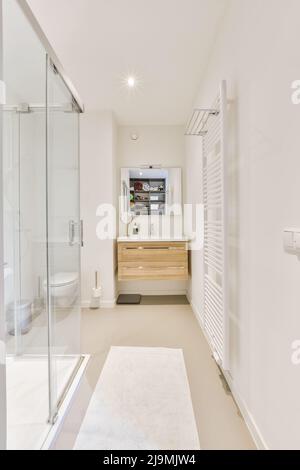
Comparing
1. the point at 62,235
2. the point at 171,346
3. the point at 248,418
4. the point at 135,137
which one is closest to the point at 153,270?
the point at 171,346

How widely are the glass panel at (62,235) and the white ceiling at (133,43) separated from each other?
49 cm

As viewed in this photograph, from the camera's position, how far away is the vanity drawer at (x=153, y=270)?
345 centimetres

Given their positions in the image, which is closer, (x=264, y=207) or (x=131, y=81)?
(x=264, y=207)

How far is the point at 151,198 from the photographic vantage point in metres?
3.88

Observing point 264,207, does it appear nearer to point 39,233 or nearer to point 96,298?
point 39,233

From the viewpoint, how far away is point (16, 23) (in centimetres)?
126

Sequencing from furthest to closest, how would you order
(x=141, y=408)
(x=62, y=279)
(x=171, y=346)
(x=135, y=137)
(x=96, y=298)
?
(x=135, y=137) → (x=96, y=298) → (x=171, y=346) → (x=62, y=279) → (x=141, y=408)

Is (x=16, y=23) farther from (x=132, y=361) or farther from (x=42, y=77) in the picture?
(x=132, y=361)

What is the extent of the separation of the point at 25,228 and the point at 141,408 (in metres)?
1.56

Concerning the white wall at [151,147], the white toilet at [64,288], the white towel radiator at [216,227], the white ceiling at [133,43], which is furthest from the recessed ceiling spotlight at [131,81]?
the white toilet at [64,288]

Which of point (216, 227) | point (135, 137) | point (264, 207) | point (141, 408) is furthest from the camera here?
point (135, 137)

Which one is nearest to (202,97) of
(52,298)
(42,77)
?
(42,77)

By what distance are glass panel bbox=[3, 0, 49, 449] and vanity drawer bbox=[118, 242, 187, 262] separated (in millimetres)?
1469
